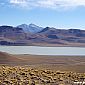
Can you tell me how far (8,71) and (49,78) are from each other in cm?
291

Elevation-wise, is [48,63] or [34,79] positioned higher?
[34,79]

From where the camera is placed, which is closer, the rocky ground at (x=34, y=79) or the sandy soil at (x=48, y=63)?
the rocky ground at (x=34, y=79)

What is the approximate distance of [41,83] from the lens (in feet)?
55.3

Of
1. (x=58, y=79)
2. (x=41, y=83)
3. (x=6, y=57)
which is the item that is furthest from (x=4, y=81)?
(x=6, y=57)

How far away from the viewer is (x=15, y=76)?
18.4 meters

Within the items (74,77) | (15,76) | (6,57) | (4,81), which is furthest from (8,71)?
(6,57)

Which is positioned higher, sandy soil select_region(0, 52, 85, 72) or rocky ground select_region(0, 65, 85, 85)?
rocky ground select_region(0, 65, 85, 85)

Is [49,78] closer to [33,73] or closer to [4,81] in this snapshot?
[33,73]

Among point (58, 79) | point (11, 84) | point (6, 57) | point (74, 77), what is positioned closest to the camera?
point (11, 84)

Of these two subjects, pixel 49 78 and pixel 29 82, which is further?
pixel 49 78

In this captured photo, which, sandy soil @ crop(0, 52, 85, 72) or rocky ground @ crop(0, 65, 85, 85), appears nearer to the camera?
rocky ground @ crop(0, 65, 85, 85)

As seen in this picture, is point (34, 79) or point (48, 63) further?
point (48, 63)

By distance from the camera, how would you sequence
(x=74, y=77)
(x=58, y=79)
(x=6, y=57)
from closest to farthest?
(x=58, y=79)
(x=74, y=77)
(x=6, y=57)

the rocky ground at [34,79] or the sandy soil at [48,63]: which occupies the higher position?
the rocky ground at [34,79]
